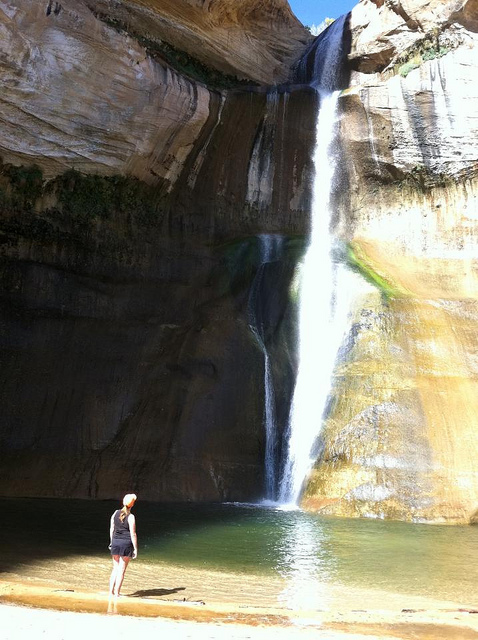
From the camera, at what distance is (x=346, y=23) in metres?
25.7

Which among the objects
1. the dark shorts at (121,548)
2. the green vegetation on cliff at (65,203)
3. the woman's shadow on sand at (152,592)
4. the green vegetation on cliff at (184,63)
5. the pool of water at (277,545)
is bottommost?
the woman's shadow on sand at (152,592)

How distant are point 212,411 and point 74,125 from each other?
8.63 m

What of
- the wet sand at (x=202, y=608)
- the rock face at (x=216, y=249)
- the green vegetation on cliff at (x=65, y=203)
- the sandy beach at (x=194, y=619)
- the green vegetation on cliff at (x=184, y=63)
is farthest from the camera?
the green vegetation on cliff at (x=184, y=63)

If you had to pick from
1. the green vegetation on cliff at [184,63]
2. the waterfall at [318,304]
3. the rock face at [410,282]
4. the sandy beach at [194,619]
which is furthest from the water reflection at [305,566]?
the green vegetation on cliff at [184,63]

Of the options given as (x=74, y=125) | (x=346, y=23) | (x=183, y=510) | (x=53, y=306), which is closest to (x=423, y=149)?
(x=346, y=23)

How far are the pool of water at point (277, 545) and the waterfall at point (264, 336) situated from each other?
1788mm

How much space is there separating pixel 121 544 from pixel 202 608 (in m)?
1.15

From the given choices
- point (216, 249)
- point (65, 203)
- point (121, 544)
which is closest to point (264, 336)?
point (216, 249)

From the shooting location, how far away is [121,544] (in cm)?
763

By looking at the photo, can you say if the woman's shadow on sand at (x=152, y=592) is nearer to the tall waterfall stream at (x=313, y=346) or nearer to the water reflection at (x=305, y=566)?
the water reflection at (x=305, y=566)

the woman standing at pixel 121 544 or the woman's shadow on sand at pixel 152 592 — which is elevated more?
the woman standing at pixel 121 544

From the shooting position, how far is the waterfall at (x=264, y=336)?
16906mm

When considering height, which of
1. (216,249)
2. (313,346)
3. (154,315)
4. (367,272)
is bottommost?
(313,346)

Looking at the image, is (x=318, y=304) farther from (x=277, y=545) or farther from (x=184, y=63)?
(x=184, y=63)
